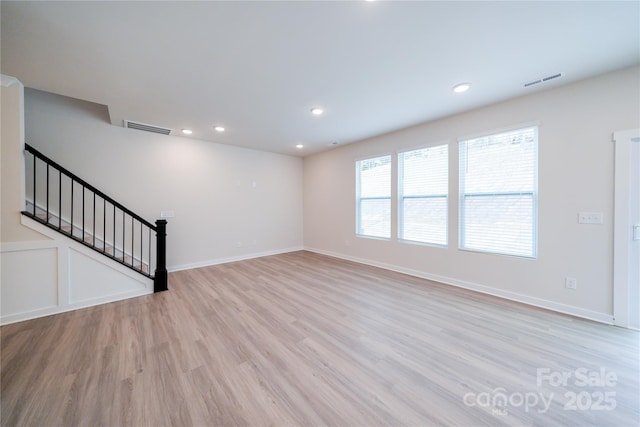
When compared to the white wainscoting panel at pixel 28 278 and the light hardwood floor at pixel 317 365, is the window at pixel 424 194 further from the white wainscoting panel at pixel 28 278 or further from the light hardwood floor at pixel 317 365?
the white wainscoting panel at pixel 28 278

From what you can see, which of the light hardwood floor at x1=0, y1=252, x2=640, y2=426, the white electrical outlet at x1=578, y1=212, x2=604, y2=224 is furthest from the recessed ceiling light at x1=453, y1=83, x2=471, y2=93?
the light hardwood floor at x1=0, y1=252, x2=640, y2=426

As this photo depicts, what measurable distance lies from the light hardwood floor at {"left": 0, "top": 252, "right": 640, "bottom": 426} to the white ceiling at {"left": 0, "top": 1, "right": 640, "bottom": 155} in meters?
2.67

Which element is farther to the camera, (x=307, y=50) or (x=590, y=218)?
(x=590, y=218)

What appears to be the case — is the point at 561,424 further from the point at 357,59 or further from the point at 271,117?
the point at 271,117

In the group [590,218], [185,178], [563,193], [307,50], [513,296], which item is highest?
[307,50]

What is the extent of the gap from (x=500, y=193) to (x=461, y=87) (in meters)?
1.53

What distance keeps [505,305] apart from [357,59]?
11.0 feet

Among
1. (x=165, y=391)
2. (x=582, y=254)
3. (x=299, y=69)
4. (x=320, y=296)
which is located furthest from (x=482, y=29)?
(x=165, y=391)

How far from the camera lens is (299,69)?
2316 mm

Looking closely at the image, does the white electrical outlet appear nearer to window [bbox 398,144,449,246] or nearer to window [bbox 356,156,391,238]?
window [bbox 398,144,449,246]

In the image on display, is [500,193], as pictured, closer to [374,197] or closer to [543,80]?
[543,80]

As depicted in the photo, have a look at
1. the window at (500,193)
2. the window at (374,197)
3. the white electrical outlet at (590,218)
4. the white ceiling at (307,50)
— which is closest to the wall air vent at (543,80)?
the white ceiling at (307,50)

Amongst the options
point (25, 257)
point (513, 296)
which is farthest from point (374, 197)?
point (25, 257)

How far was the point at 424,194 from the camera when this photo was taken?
396 cm
